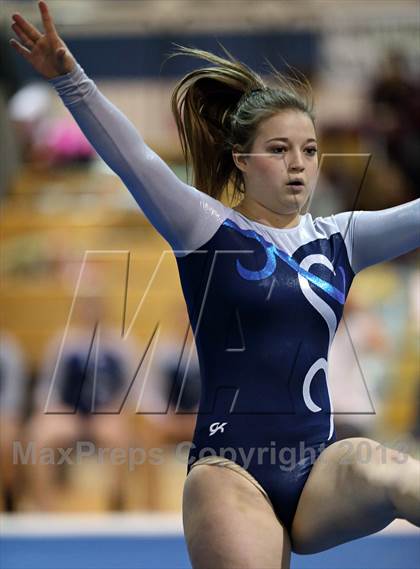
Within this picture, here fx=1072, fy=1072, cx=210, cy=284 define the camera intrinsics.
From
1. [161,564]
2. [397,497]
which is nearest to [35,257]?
[161,564]

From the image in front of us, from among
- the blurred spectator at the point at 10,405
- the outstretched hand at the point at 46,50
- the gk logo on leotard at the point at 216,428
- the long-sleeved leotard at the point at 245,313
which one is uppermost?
the outstretched hand at the point at 46,50

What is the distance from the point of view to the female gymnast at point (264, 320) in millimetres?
2109

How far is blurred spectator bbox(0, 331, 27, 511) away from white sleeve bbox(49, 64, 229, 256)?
2992mm

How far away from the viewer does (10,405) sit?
5250mm

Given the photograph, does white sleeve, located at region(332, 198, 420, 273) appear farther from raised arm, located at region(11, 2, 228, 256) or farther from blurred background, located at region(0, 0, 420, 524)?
blurred background, located at region(0, 0, 420, 524)

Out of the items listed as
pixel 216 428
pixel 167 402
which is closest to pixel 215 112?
pixel 216 428

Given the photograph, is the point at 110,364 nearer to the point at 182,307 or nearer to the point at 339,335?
the point at 182,307

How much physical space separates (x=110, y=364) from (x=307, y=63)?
9.70 ft

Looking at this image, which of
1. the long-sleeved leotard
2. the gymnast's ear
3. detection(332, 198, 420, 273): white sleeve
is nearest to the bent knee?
the long-sleeved leotard

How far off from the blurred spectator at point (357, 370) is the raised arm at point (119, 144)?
239 cm

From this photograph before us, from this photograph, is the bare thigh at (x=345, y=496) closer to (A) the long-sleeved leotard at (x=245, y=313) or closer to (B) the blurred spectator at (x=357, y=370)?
(A) the long-sleeved leotard at (x=245, y=313)

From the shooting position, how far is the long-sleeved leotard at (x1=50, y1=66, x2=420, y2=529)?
2.23m

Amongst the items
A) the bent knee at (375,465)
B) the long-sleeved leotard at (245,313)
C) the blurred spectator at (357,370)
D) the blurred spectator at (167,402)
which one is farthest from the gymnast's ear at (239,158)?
the blurred spectator at (167,402)

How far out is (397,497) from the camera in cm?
205
